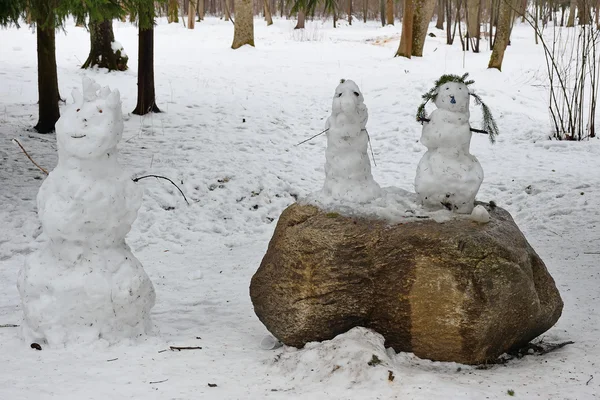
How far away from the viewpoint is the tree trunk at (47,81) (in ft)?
28.8

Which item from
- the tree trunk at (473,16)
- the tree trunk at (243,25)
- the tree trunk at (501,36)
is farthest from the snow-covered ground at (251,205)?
the tree trunk at (473,16)

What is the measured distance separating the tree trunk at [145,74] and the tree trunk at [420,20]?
8149 mm

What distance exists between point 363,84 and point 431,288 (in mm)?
9545

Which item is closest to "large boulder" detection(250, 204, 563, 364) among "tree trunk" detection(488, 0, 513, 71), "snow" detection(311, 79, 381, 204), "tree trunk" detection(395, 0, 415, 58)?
"snow" detection(311, 79, 381, 204)

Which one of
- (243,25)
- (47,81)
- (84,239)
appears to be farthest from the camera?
(243,25)

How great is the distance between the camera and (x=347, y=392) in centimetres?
377

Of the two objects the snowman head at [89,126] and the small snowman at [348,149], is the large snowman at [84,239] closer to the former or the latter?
the snowman head at [89,126]

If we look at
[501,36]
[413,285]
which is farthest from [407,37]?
[413,285]

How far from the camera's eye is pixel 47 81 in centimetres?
898

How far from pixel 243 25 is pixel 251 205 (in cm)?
999

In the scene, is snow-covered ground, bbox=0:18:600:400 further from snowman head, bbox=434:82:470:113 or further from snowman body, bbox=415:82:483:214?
snowman head, bbox=434:82:470:113

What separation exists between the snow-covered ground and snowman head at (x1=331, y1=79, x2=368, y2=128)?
4.92 ft

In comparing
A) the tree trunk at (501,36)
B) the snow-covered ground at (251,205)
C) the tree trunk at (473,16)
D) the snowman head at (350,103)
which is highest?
the tree trunk at (473,16)

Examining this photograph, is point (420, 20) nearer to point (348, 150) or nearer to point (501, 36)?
point (501, 36)
